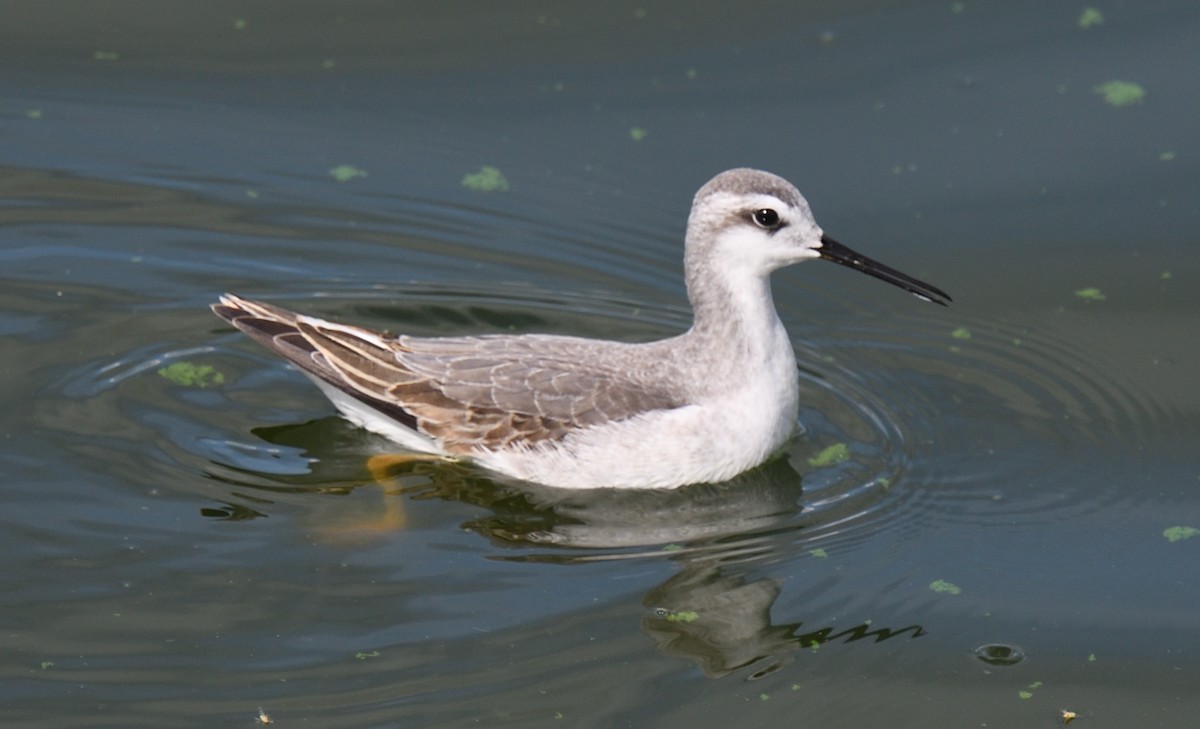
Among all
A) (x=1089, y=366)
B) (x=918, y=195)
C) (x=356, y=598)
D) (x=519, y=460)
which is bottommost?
(x=356, y=598)

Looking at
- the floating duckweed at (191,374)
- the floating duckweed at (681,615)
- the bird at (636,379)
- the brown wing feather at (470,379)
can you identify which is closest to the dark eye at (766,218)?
the bird at (636,379)

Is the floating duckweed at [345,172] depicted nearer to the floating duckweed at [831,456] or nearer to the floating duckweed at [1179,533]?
the floating duckweed at [831,456]

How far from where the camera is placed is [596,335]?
1090 centimetres

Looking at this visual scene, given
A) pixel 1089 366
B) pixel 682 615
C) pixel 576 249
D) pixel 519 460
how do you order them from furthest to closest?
pixel 576 249 < pixel 1089 366 < pixel 519 460 < pixel 682 615

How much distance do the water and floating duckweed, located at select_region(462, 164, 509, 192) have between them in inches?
2.5

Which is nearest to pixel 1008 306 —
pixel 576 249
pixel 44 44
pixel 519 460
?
pixel 576 249

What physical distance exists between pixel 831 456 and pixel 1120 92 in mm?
4576

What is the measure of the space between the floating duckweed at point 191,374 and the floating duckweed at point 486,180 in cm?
255

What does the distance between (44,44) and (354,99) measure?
8.28ft

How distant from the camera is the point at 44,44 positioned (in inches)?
521

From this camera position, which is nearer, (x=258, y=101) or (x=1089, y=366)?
(x=1089, y=366)

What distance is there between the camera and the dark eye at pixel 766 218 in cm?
930

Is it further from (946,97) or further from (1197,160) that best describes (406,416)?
(1197,160)

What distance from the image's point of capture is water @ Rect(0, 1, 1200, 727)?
7.95m
